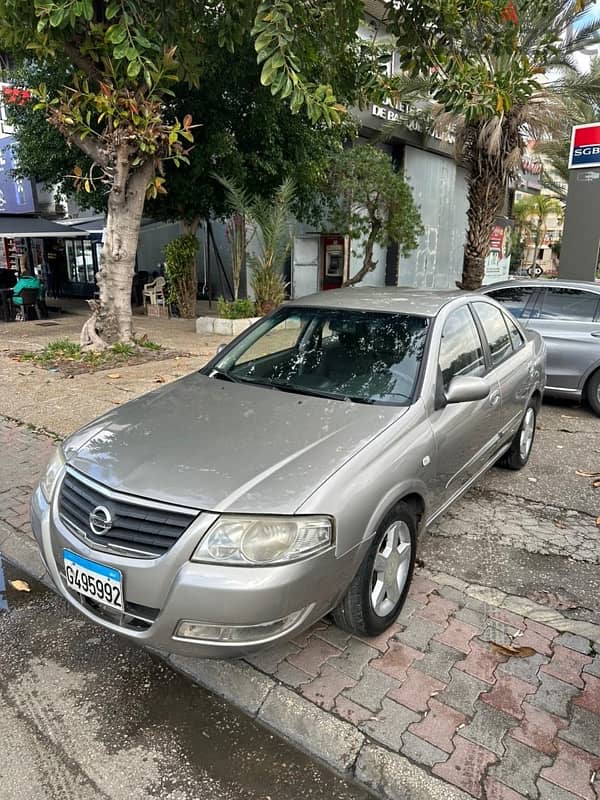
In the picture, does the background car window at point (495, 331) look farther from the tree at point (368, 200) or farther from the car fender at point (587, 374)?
the tree at point (368, 200)

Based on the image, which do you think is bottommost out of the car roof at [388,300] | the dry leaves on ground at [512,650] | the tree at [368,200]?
the dry leaves on ground at [512,650]

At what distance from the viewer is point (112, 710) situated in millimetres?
2490

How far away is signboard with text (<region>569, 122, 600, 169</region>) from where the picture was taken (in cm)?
1025

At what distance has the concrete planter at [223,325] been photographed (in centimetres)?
1173

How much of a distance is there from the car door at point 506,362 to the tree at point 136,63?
111 inches

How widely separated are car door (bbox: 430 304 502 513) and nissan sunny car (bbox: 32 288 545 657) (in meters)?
0.02

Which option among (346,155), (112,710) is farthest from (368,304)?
(346,155)

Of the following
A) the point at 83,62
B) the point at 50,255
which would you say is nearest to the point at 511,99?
the point at 83,62

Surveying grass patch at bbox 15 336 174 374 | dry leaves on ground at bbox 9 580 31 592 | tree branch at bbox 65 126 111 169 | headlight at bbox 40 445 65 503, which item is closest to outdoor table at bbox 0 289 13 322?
grass patch at bbox 15 336 174 374

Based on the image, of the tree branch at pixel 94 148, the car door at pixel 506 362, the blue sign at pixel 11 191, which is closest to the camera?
the car door at pixel 506 362

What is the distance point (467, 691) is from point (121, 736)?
1449 millimetres

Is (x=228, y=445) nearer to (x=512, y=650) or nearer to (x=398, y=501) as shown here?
(x=398, y=501)

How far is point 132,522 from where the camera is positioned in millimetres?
2391

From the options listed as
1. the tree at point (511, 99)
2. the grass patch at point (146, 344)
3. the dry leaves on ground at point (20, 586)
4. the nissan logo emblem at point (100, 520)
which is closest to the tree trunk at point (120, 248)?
the grass patch at point (146, 344)
